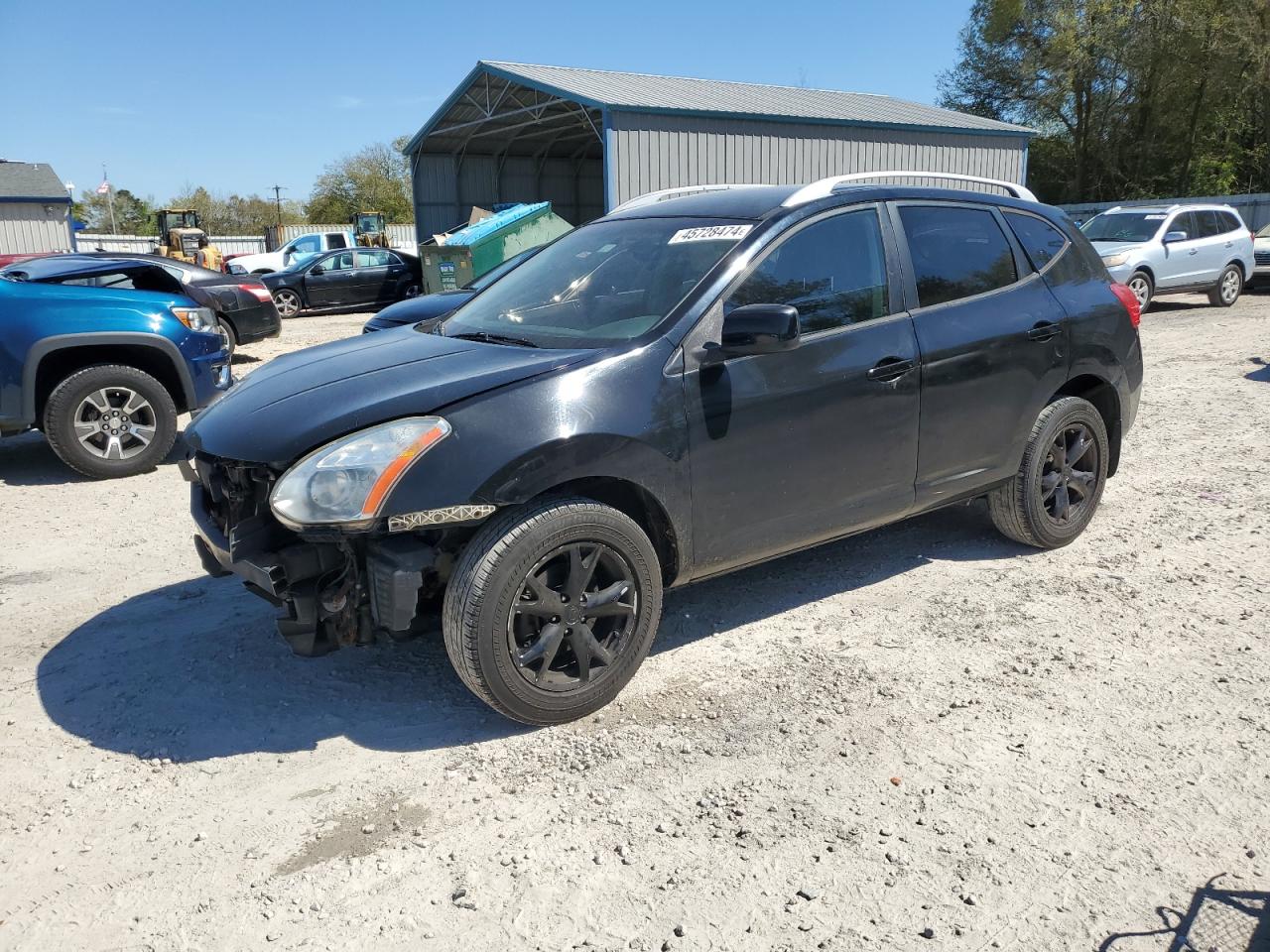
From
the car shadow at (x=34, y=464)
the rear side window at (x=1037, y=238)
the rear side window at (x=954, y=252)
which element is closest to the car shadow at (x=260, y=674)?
the rear side window at (x=954, y=252)

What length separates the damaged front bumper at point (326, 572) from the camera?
10.0ft

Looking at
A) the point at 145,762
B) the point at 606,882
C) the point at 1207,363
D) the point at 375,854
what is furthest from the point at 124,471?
the point at 1207,363

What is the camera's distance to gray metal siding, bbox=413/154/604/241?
28797 mm

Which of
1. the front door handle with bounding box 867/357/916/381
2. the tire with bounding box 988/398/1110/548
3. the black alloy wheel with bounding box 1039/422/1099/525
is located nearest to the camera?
the front door handle with bounding box 867/357/916/381

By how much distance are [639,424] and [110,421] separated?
512 cm

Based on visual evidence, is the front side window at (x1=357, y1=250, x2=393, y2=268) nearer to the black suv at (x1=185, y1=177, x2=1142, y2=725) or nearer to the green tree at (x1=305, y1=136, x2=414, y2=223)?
the black suv at (x1=185, y1=177, x2=1142, y2=725)

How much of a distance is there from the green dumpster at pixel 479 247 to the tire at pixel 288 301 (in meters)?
2.96

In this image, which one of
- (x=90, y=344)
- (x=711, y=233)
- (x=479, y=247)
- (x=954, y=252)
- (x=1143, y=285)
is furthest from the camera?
(x=479, y=247)

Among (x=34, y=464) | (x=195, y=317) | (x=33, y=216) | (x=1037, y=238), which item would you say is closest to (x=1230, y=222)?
(x=1037, y=238)

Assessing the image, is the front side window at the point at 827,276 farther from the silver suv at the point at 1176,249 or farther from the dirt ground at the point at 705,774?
the silver suv at the point at 1176,249

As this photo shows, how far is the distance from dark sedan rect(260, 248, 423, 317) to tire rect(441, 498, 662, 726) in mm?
18141

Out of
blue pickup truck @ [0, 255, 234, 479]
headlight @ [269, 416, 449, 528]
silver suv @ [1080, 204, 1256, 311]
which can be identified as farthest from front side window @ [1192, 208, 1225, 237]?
headlight @ [269, 416, 449, 528]

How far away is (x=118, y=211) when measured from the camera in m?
82.2

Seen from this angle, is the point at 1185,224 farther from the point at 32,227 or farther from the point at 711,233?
the point at 32,227
